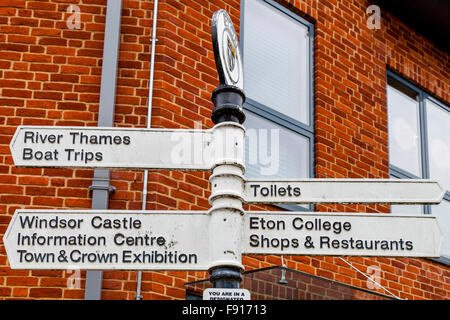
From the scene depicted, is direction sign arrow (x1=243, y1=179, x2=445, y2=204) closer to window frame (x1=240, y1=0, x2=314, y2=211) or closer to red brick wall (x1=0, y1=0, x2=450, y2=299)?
red brick wall (x1=0, y1=0, x2=450, y2=299)

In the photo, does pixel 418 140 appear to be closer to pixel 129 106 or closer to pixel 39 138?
pixel 129 106

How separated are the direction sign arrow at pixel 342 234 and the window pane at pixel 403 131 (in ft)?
16.2

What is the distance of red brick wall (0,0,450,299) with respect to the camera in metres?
5.78

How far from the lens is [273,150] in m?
7.36

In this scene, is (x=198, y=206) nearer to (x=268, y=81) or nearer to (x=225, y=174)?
(x=268, y=81)

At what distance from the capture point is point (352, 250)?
3.77 metres

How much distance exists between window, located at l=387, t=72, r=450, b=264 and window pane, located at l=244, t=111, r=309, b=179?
5.01 feet

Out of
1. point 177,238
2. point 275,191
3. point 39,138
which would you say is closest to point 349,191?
point 275,191

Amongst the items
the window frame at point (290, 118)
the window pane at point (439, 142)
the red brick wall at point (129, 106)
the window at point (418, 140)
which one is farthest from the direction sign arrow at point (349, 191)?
the window pane at point (439, 142)

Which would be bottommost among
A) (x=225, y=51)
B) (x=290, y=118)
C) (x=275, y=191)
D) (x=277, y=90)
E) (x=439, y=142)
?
(x=275, y=191)

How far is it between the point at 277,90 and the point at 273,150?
699mm

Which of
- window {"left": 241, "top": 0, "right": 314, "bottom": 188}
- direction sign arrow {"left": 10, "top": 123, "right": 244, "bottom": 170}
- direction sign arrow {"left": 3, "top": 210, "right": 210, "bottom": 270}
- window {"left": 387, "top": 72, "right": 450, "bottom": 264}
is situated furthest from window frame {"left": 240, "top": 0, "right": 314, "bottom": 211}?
direction sign arrow {"left": 3, "top": 210, "right": 210, "bottom": 270}

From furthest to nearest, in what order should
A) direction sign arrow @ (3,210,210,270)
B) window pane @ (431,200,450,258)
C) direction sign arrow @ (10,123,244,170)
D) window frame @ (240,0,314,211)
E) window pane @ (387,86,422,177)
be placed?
window pane @ (431,200,450,258) < window pane @ (387,86,422,177) < window frame @ (240,0,314,211) < direction sign arrow @ (10,123,244,170) < direction sign arrow @ (3,210,210,270)
